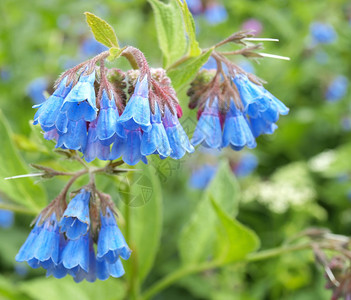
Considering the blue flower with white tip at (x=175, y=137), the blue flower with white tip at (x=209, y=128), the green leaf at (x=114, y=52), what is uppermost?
the green leaf at (x=114, y=52)

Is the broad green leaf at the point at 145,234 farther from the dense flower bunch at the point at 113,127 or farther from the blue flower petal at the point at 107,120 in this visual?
the blue flower petal at the point at 107,120

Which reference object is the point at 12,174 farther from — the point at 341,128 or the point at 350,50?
the point at 350,50

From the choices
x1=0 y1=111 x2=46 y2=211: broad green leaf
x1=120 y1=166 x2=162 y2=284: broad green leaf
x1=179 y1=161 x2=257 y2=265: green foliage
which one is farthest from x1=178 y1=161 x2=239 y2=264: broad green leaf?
x1=0 y1=111 x2=46 y2=211: broad green leaf

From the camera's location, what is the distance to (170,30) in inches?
64.3

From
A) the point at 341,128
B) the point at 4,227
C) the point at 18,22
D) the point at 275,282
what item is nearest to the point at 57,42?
the point at 18,22

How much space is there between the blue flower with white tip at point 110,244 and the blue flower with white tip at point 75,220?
0.06 m

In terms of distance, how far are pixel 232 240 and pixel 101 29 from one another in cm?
105

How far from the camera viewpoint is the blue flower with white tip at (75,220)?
1334mm

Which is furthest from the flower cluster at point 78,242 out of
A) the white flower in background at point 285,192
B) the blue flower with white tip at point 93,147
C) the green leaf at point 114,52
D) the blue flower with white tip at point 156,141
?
the white flower in background at point 285,192

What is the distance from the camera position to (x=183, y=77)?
1522 millimetres

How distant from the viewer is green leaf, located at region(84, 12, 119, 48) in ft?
4.39

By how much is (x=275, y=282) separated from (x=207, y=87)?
70.2 inches

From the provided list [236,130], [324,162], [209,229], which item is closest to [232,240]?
[209,229]

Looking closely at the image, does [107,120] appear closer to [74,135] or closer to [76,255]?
[74,135]
